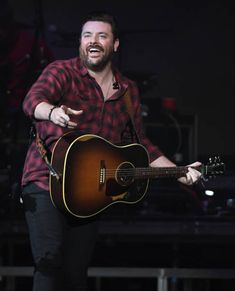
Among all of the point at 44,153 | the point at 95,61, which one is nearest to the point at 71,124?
the point at 44,153

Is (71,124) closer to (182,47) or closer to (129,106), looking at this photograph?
(129,106)

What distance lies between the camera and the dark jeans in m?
2.49

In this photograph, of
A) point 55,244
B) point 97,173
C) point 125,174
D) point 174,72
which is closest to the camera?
point 55,244

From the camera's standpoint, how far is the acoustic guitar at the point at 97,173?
2537mm

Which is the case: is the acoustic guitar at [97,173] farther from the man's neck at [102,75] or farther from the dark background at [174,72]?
the dark background at [174,72]

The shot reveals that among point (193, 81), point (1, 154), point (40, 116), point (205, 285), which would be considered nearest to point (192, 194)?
point (205, 285)

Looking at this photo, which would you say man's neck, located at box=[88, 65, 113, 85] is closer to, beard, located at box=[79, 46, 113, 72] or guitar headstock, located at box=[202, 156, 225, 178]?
beard, located at box=[79, 46, 113, 72]

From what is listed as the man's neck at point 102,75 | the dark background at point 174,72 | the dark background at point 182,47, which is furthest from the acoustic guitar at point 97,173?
the dark background at point 182,47

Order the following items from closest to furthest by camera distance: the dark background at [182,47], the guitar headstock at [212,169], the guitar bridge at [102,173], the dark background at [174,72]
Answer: the guitar bridge at [102,173]
the guitar headstock at [212,169]
the dark background at [174,72]
the dark background at [182,47]

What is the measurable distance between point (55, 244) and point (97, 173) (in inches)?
15.2

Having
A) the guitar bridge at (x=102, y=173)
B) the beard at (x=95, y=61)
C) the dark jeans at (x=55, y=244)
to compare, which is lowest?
the dark jeans at (x=55, y=244)

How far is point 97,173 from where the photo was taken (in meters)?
2.70

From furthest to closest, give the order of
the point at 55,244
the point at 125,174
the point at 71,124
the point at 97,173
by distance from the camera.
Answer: the point at 125,174, the point at 97,173, the point at 55,244, the point at 71,124

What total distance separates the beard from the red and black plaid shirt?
0.03 metres
